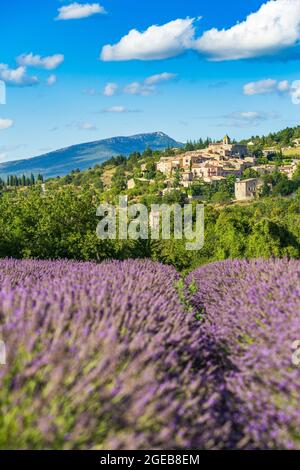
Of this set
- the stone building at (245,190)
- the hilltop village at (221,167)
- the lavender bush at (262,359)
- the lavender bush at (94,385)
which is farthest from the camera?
the hilltop village at (221,167)

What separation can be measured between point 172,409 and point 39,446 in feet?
1.96

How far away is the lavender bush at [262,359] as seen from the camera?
2.76 meters

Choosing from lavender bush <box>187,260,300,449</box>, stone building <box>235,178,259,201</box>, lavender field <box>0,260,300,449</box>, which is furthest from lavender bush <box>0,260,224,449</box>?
stone building <box>235,178,259,201</box>

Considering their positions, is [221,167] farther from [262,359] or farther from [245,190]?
[262,359]

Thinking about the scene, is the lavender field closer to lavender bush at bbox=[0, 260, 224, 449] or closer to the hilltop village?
lavender bush at bbox=[0, 260, 224, 449]

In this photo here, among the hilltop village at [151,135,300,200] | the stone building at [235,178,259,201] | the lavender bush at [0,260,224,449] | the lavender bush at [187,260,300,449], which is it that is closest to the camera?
the lavender bush at [0,260,224,449]

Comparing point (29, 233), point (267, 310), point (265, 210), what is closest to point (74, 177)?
point (265, 210)

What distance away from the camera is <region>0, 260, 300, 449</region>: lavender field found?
7.39ft

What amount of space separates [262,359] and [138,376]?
Answer: 87 centimetres

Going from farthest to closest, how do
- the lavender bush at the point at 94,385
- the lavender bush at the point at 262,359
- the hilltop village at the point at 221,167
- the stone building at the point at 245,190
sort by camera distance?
the hilltop village at the point at 221,167
the stone building at the point at 245,190
the lavender bush at the point at 262,359
the lavender bush at the point at 94,385

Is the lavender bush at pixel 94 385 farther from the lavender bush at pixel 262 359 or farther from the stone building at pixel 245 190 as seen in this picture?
the stone building at pixel 245 190

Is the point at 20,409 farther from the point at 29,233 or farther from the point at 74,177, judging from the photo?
the point at 74,177

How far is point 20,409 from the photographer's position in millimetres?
2240

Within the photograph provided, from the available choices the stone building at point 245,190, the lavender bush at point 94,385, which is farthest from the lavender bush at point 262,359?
the stone building at point 245,190
